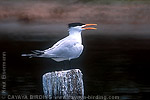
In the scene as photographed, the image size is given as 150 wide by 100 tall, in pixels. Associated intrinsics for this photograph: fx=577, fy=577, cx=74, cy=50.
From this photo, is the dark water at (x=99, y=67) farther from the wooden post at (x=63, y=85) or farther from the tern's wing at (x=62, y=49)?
the wooden post at (x=63, y=85)

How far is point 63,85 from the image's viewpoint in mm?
8219

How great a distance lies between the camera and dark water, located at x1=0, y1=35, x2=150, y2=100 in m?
13.4

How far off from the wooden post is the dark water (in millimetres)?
4362

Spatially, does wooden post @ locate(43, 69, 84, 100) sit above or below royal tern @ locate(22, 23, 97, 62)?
below

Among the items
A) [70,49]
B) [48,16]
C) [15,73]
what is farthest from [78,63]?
[48,16]

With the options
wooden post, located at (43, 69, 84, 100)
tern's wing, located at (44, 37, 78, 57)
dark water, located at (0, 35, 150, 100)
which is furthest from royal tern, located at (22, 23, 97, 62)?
dark water, located at (0, 35, 150, 100)

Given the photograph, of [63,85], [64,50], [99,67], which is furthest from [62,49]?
[99,67]

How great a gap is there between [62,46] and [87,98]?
288cm

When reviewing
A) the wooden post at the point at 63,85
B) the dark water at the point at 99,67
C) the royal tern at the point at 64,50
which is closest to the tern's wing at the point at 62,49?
the royal tern at the point at 64,50

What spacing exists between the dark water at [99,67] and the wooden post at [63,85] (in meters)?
4.36

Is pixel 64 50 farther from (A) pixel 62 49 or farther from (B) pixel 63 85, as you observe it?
(B) pixel 63 85

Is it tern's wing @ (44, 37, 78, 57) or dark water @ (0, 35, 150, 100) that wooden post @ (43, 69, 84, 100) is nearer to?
tern's wing @ (44, 37, 78, 57)

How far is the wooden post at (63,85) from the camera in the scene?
8219 millimetres

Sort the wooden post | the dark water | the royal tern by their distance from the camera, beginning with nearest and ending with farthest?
the wooden post < the royal tern < the dark water
